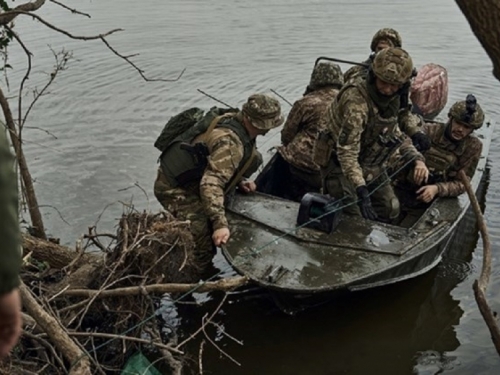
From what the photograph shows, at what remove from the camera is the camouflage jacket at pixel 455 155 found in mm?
7430

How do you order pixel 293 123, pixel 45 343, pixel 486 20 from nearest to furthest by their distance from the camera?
pixel 486 20
pixel 45 343
pixel 293 123

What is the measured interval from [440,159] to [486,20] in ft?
16.4

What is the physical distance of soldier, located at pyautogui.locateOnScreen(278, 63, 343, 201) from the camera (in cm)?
819

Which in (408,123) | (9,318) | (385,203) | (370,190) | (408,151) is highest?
(9,318)

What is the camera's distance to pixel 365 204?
6637 mm

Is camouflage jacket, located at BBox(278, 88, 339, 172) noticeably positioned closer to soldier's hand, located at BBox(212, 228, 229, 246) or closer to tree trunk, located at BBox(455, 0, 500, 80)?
soldier's hand, located at BBox(212, 228, 229, 246)

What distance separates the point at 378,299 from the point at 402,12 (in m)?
17.7

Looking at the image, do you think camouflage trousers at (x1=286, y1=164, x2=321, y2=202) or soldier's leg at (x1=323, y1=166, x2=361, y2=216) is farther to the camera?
camouflage trousers at (x1=286, y1=164, x2=321, y2=202)

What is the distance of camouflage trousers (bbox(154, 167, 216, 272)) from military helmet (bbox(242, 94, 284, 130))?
37.2 inches

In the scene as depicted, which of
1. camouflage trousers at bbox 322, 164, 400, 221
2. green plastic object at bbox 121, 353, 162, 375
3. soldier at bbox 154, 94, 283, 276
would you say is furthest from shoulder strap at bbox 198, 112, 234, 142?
green plastic object at bbox 121, 353, 162, 375

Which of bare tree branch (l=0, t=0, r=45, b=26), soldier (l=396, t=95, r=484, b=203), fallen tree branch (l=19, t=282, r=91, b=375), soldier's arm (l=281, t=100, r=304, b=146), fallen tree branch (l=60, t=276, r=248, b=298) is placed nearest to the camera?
fallen tree branch (l=19, t=282, r=91, b=375)

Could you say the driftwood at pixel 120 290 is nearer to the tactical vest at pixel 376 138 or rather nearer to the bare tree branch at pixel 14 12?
the bare tree branch at pixel 14 12

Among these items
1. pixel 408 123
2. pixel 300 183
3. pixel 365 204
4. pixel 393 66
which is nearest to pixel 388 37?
pixel 408 123

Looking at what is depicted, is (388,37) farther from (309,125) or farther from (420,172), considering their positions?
(420,172)
